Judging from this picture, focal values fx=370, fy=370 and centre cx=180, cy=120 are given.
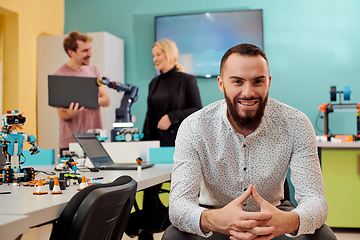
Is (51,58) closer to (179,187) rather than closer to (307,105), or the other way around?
(307,105)

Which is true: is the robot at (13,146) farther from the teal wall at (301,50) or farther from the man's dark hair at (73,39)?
the teal wall at (301,50)

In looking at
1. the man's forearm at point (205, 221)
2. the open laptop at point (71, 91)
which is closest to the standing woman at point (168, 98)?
the open laptop at point (71, 91)

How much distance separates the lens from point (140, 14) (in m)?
4.55

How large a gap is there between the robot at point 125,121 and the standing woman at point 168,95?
36cm

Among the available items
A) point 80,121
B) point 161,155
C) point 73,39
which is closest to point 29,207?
point 161,155

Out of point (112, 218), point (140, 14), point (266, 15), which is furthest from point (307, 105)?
point (112, 218)

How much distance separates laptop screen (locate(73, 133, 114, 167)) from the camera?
1856 mm

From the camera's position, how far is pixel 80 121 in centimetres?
392

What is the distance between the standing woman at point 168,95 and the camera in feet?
9.79

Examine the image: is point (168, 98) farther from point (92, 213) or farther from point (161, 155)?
point (92, 213)

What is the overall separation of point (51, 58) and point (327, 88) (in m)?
3.11

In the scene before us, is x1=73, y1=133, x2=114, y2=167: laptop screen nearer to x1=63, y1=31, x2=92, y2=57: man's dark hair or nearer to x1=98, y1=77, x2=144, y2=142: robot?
x1=98, y1=77, x2=144, y2=142: robot

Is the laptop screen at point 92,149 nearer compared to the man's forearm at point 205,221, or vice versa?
the man's forearm at point 205,221

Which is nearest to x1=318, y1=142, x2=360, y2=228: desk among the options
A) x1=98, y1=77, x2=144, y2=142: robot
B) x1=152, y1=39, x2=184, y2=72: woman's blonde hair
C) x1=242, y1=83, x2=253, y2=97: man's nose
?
x1=152, y1=39, x2=184, y2=72: woman's blonde hair
